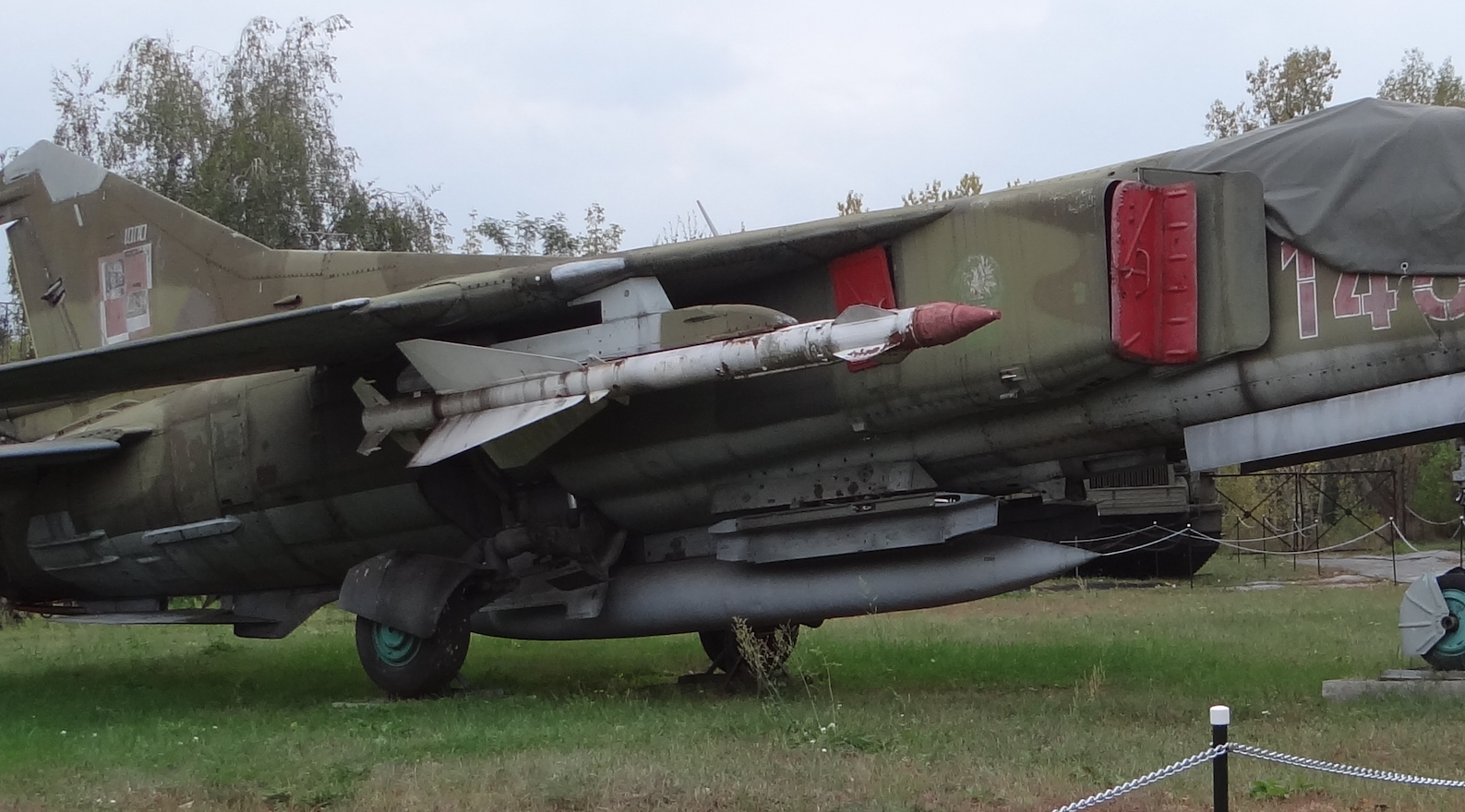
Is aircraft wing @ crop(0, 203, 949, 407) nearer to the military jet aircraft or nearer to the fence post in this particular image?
the military jet aircraft

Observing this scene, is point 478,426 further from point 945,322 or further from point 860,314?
point 945,322

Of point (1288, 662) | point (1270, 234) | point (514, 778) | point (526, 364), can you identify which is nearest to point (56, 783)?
point (514, 778)

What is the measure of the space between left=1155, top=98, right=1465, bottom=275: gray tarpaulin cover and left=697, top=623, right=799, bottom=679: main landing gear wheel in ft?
15.1

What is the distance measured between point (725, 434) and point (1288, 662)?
203 inches

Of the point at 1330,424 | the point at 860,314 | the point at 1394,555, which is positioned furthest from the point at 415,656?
the point at 1394,555

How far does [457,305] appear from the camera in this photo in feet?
32.7

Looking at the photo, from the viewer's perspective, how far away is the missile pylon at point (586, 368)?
325 inches

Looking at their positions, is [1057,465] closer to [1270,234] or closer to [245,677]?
[1270,234]

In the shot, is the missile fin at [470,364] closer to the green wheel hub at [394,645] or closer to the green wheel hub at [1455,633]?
the green wheel hub at [394,645]

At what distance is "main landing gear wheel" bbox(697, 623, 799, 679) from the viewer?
10.6 metres

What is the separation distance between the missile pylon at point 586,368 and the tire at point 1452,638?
141 inches

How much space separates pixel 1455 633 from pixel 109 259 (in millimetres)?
11763

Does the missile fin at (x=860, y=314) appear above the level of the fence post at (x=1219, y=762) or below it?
above

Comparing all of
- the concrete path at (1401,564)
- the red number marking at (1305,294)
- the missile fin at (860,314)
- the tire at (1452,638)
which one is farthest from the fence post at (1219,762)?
the concrete path at (1401,564)
